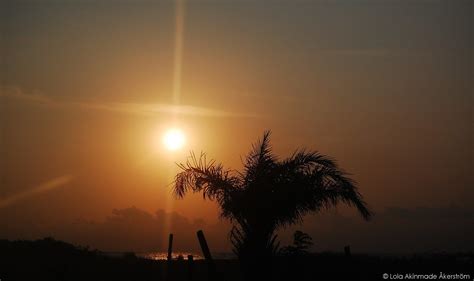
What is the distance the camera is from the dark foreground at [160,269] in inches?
793

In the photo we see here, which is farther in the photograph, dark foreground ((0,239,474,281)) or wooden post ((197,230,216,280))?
dark foreground ((0,239,474,281))

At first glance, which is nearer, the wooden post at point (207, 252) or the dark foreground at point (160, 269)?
the wooden post at point (207, 252)

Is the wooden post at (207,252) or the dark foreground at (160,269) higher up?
the dark foreground at (160,269)

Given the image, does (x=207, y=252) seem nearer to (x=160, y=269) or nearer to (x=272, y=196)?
(x=272, y=196)

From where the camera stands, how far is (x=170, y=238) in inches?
850

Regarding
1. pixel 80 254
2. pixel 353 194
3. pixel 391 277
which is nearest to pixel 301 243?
pixel 353 194

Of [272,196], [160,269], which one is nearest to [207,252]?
[272,196]

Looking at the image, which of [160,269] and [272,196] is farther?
[160,269]

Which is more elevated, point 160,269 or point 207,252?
point 160,269

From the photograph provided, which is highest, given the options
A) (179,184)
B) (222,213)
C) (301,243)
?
(179,184)

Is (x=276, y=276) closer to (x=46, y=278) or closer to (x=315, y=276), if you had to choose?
(x=315, y=276)

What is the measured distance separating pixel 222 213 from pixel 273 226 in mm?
1819

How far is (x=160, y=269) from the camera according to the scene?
2614 cm

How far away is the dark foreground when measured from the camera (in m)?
20.2
